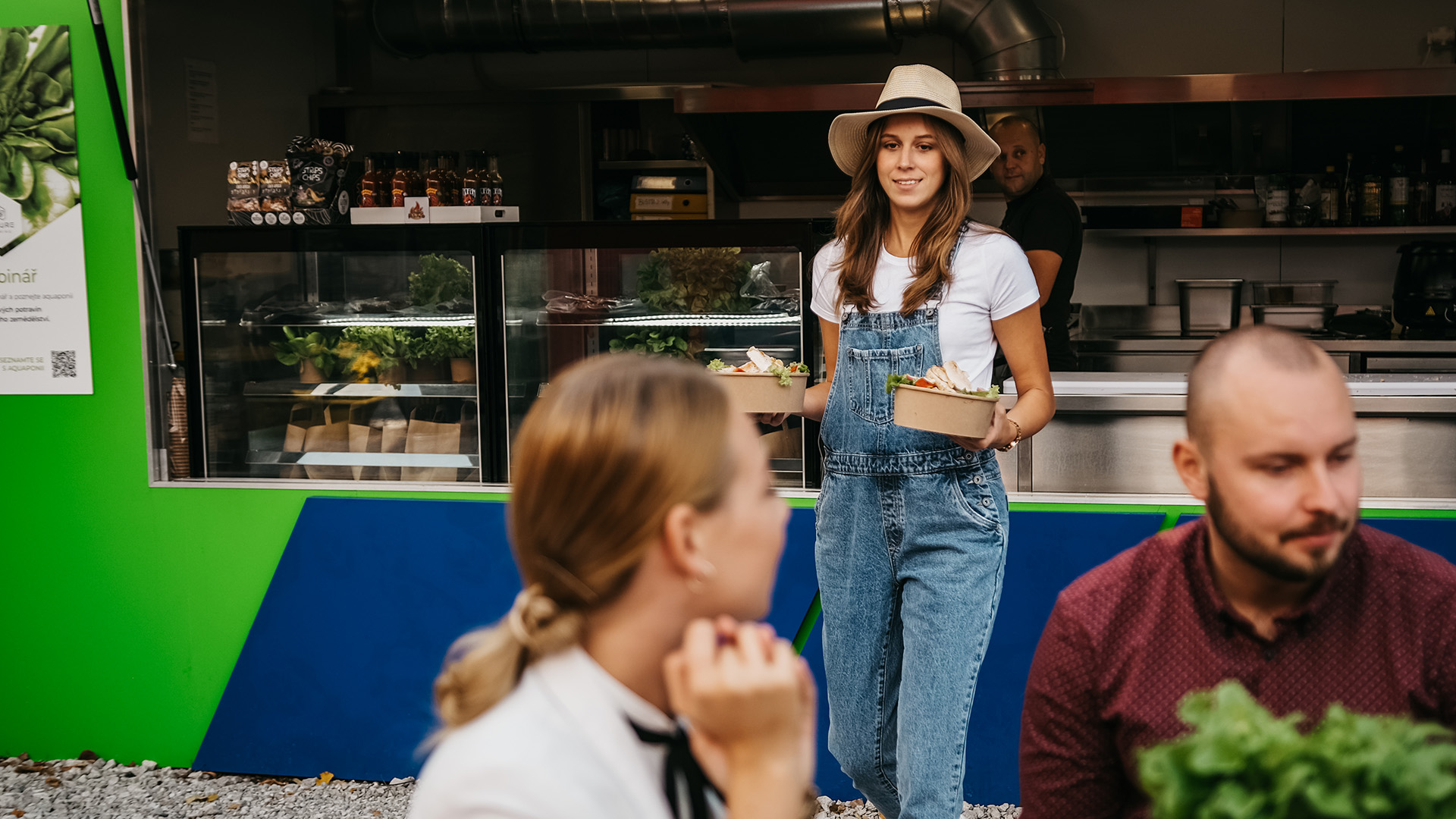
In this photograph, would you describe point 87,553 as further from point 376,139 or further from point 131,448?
point 376,139

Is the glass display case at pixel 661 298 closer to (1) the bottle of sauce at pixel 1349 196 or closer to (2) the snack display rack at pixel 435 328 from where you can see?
(2) the snack display rack at pixel 435 328

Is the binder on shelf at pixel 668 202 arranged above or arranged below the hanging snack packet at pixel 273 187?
above

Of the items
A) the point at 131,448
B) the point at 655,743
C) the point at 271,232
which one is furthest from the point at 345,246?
the point at 655,743

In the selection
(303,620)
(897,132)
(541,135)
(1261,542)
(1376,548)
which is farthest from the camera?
(541,135)

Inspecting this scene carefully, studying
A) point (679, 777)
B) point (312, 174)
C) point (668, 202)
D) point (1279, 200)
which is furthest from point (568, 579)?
point (1279, 200)

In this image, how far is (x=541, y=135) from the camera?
20.9 ft

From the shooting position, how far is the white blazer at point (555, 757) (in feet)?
2.82

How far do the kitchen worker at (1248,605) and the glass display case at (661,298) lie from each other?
1.92 metres

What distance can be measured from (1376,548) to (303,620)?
2.72 meters

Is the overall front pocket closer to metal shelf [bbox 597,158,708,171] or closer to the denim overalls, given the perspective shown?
the denim overalls

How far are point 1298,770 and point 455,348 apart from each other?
296cm

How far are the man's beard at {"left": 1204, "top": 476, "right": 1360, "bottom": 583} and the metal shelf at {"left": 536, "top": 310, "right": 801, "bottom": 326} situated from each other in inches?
85.5

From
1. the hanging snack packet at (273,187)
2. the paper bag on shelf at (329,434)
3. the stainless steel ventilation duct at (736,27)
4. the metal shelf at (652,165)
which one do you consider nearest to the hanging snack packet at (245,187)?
the hanging snack packet at (273,187)

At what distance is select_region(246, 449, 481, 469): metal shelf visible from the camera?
3.46 metres
